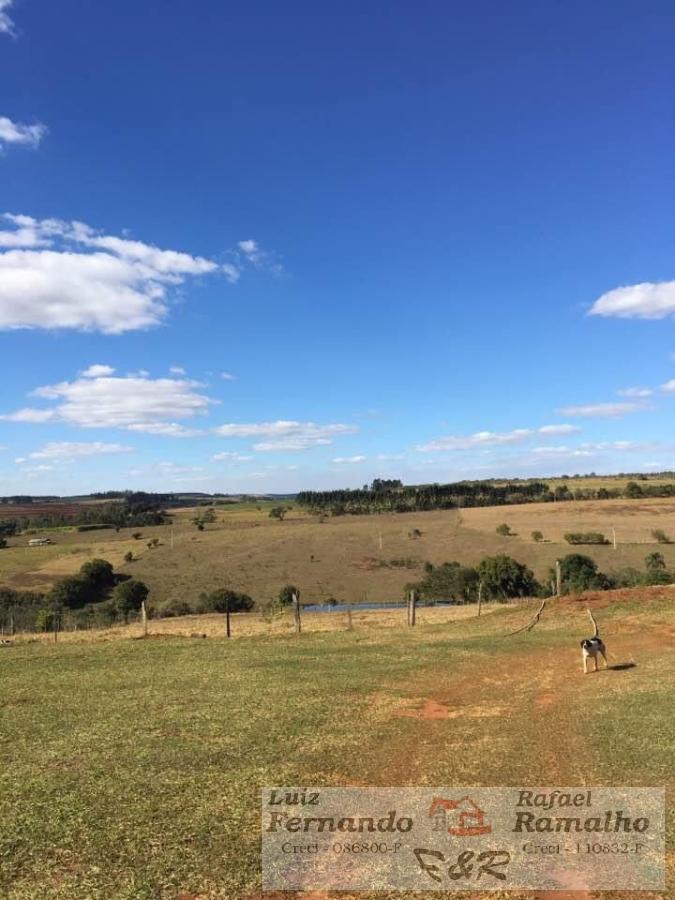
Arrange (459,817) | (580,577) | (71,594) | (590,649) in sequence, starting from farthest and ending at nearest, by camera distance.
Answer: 1. (71,594)
2. (580,577)
3. (590,649)
4. (459,817)

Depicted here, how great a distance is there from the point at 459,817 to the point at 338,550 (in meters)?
91.6

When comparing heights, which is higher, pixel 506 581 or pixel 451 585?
pixel 506 581

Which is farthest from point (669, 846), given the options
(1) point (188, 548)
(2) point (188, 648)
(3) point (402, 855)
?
(1) point (188, 548)

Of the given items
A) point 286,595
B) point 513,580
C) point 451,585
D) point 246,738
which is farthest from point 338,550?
point 246,738

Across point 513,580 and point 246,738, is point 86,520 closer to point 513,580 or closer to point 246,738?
point 513,580

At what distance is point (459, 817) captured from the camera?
9859 mm

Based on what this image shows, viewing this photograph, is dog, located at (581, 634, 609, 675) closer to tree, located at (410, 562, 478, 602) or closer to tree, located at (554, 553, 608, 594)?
tree, located at (554, 553, 608, 594)

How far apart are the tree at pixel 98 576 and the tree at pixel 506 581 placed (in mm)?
46650

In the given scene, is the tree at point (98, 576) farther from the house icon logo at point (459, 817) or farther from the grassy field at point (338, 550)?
the house icon logo at point (459, 817)

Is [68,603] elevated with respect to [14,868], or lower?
lower

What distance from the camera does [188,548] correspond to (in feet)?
352

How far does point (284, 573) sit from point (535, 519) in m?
55.2

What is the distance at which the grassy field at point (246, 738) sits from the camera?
891 centimetres

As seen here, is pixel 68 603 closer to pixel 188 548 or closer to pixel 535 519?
pixel 188 548
